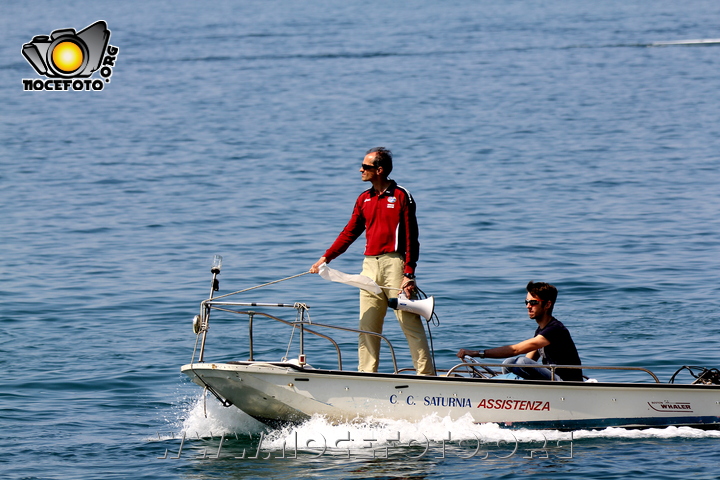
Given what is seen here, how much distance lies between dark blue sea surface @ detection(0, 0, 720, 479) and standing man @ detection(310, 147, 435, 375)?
76cm

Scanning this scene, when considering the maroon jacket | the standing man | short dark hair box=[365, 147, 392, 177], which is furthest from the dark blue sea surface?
short dark hair box=[365, 147, 392, 177]

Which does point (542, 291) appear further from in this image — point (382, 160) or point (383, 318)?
point (382, 160)

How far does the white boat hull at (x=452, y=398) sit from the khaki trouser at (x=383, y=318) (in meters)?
0.40

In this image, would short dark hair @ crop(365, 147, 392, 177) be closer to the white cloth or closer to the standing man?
the standing man

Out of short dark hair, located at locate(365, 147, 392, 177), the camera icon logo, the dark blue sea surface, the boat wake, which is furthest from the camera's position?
the camera icon logo

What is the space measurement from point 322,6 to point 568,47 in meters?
28.2

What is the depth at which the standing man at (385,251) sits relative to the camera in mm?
9758

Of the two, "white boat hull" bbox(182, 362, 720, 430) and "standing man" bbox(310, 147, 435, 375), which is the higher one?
"standing man" bbox(310, 147, 435, 375)

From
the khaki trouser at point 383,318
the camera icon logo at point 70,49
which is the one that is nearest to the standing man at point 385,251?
the khaki trouser at point 383,318

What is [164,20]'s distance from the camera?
242 ft

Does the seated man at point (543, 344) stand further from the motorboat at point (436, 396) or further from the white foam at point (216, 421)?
the white foam at point (216, 421)

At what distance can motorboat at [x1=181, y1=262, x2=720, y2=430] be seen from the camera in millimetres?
9594

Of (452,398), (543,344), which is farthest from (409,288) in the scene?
(543,344)

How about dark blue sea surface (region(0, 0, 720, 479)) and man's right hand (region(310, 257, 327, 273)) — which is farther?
dark blue sea surface (region(0, 0, 720, 479))
